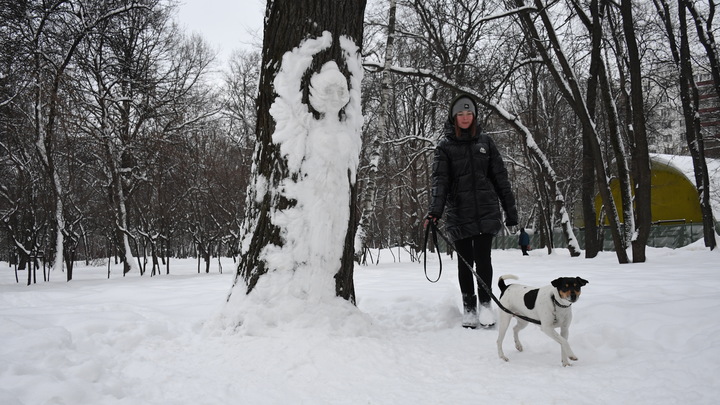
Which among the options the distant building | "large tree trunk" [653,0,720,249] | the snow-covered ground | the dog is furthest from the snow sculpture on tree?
the distant building

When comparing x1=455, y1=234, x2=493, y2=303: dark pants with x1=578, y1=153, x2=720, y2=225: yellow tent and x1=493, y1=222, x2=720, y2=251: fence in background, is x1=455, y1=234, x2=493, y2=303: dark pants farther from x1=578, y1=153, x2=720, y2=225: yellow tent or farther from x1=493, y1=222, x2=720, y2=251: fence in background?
x1=578, y1=153, x2=720, y2=225: yellow tent

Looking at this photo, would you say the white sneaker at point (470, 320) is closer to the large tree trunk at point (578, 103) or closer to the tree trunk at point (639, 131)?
the tree trunk at point (639, 131)

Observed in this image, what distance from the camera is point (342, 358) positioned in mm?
2686

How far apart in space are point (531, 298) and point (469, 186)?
1292mm

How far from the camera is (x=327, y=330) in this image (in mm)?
3018

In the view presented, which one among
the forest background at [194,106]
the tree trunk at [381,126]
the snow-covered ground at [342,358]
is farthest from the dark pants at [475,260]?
the tree trunk at [381,126]

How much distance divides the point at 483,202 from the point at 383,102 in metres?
7.33

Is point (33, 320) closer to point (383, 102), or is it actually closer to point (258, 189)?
point (258, 189)

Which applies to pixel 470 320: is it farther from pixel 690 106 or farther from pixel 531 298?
pixel 690 106

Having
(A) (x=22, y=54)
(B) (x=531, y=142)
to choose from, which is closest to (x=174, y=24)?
(A) (x=22, y=54)

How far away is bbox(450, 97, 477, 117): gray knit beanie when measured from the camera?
4086 mm

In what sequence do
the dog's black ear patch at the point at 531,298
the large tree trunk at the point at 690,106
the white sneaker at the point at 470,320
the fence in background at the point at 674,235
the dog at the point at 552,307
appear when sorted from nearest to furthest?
the dog at the point at 552,307
the dog's black ear patch at the point at 531,298
the white sneaker at the point at 470,320
the large tree trunk at the point at 690,106
the fence in background at the point at 674,235

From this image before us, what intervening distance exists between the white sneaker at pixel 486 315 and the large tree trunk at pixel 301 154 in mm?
1246

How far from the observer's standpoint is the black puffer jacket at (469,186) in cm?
389
